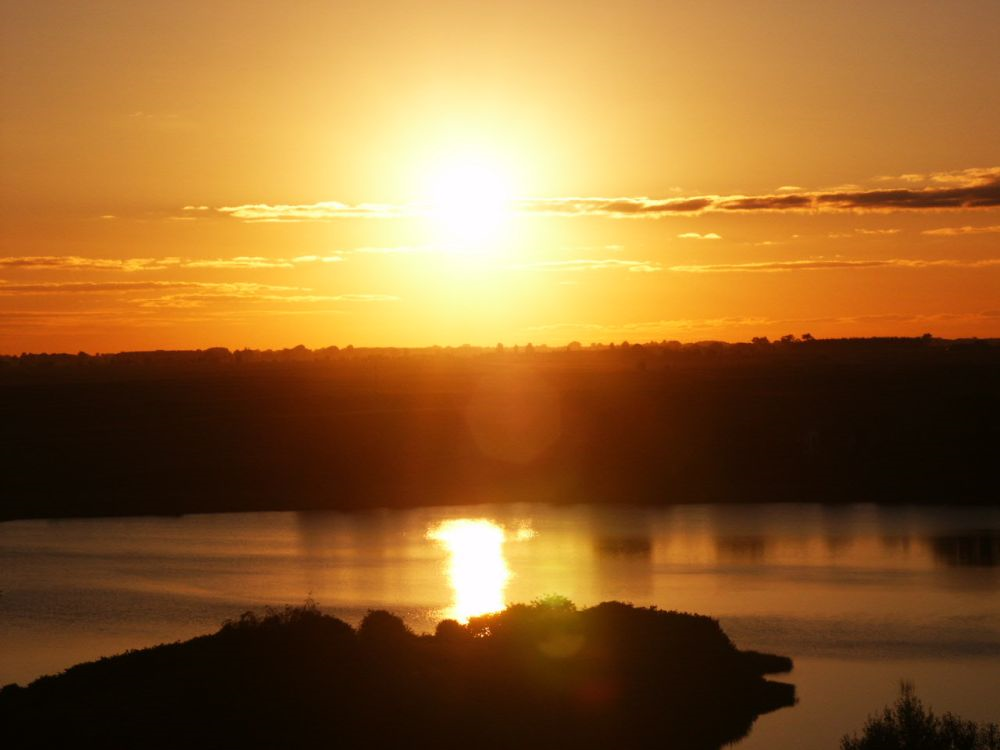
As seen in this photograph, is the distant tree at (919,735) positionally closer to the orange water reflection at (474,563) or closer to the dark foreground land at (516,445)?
the orange water reflection at (474,563)

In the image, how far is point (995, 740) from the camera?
28922mm

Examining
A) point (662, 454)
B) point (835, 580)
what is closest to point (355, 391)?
point (662, 454)

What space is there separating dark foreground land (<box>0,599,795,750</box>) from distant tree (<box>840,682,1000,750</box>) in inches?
200

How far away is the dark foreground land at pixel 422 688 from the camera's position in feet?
94.0

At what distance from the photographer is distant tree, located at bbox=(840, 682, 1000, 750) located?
2845cm

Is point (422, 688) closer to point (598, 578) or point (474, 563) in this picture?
point (598, 578)

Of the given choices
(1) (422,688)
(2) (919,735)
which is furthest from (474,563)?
(2) (919,735)

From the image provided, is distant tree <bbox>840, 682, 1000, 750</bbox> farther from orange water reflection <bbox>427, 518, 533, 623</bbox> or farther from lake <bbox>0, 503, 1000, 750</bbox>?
orange water reflection <bbox>427, 518, 533, 623</bbox>

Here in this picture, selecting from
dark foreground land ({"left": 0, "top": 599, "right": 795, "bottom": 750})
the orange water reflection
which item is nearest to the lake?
the orange water reflection

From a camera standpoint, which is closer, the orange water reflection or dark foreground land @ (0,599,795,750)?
dark foreground land @ (0,599,795,750)

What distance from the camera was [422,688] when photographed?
30.7 meters

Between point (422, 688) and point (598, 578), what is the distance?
23614 millimetres

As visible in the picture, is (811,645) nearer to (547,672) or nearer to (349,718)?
(547,672)

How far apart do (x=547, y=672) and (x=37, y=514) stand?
56.0m
